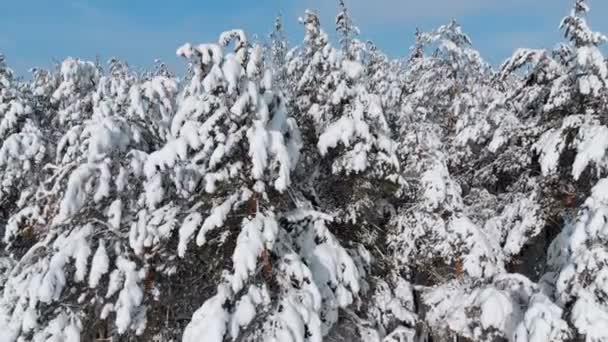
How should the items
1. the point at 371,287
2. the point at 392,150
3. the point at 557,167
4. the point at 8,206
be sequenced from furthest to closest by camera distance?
the point at 8,206 < the point at 557,167 < the point at 371,287 < the point at 392,150

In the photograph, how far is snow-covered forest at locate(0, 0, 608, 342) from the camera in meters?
7.73

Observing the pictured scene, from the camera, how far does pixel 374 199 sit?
11.4 m

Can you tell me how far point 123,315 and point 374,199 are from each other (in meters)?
5.51

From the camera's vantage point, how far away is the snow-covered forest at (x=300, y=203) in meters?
7.73

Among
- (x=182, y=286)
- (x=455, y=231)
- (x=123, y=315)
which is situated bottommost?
(x=123, y=315)

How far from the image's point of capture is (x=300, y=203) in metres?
9.14

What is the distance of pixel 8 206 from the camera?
46.1 feet

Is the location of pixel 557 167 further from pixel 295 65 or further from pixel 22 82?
pixel 22 82

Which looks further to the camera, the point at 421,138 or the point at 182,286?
the point at 421,138

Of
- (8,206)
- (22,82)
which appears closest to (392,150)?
(8,206)

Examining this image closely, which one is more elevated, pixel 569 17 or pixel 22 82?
pixel 22 82

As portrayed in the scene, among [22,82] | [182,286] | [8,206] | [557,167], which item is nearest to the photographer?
[182,286]

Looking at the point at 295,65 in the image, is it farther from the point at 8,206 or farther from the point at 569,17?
the point at 8,206

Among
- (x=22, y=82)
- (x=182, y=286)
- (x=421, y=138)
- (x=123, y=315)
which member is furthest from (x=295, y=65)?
(x=22, y=82)
